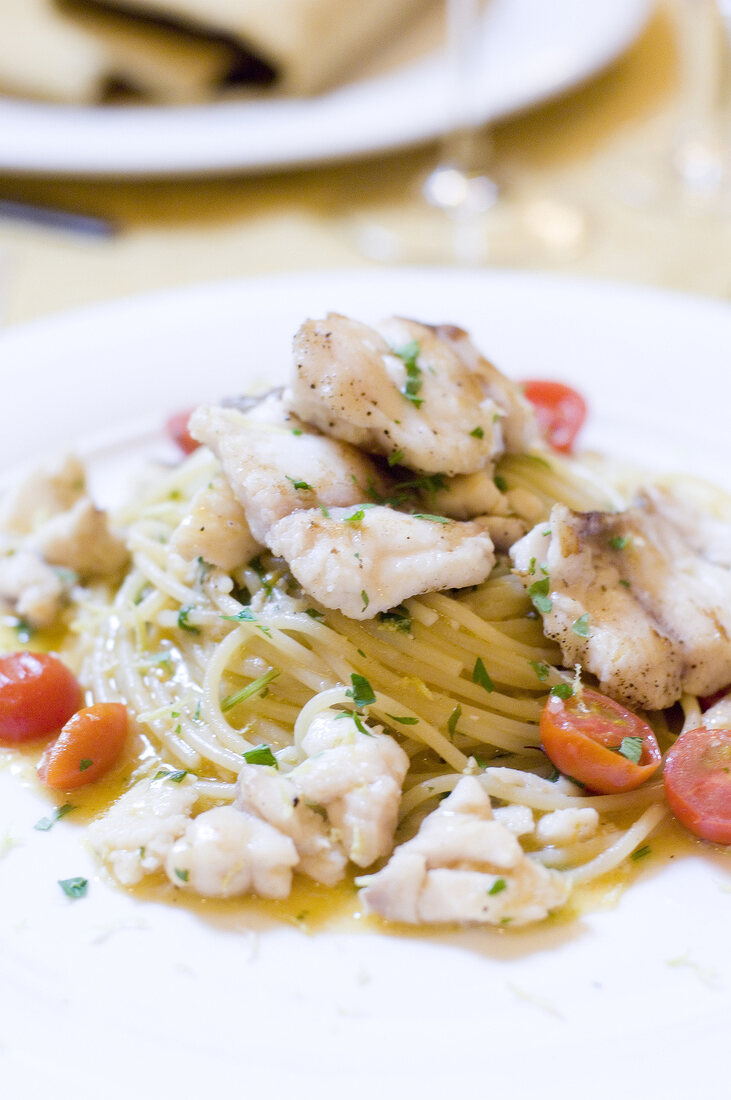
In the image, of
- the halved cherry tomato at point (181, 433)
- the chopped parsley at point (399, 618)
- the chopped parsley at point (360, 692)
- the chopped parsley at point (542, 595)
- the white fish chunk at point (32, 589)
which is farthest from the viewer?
the halved cherry tomato at point (181, 433)

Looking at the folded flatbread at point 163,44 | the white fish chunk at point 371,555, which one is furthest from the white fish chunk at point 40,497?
the folded flatbread at point 163,44

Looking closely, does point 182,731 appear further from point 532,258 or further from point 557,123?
point 557,123

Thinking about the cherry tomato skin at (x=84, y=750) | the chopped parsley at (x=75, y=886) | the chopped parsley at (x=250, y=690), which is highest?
the chopped parsley at (x=250, y=690)

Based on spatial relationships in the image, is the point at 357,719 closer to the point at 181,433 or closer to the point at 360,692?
the point at 360,692

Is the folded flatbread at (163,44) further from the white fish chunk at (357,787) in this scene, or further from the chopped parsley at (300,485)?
the white fish chunk at (357,787)

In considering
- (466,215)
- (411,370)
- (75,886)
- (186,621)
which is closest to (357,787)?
(75,886)

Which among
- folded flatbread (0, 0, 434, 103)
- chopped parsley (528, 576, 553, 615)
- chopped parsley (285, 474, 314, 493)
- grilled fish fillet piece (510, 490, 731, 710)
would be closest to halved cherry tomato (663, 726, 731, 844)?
grilled fish fillet piece (510, 490, 731, 710)

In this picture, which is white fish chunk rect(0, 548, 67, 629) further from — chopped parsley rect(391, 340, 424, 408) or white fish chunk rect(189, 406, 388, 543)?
chopped parsley rect(391, 340, 424, 408)
